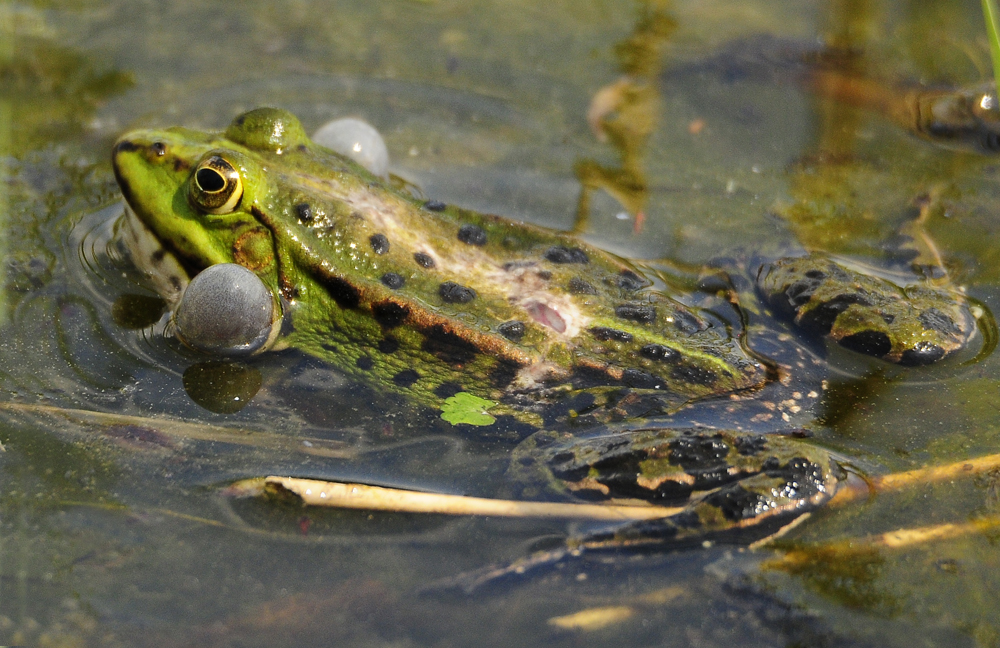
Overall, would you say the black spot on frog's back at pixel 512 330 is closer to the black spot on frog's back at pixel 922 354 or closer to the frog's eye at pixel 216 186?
the frog's eye at pixel 216 186

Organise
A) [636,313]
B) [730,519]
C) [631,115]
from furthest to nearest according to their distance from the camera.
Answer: [631,115] → [636,313] → [730,519]

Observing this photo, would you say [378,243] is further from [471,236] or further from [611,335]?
[611,335]

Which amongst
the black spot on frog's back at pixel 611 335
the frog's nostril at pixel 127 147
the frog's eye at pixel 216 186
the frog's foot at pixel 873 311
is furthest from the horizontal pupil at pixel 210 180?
the frog's foot at pixel 873 311

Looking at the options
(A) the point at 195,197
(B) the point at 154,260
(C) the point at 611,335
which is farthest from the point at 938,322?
(B) the point at 154,260

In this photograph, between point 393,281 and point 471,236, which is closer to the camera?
point 393,281

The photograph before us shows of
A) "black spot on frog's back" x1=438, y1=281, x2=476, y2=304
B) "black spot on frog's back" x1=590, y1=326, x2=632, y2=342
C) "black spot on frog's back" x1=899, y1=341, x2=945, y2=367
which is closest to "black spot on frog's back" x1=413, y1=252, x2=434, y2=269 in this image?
"black spot on frog's back" x1=438, y1=281, x2=476, y2=304

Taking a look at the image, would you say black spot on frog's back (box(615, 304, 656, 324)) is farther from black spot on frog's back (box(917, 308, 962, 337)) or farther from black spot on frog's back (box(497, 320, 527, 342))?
black spot on frog's back (box(917, 308, 962, 337))

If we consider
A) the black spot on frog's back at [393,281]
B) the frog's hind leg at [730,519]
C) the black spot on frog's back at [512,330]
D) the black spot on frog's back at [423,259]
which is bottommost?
the frog's hind leg at [730,519]

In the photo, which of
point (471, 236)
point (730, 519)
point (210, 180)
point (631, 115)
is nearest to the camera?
point (730, 519)
